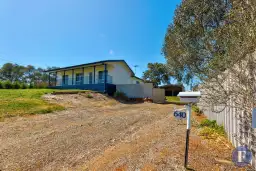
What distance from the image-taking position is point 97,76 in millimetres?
21203

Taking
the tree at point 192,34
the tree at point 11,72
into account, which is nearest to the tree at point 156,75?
the tree at point 192,34

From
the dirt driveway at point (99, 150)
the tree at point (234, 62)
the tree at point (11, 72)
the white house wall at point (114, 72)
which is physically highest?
the tree at point (11, 72)

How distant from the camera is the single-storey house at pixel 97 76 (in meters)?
19.2

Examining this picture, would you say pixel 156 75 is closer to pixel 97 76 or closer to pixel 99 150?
pixel 97 76

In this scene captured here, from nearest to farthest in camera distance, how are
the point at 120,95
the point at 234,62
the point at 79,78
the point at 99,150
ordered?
the point at 234,62
the point at 99,150
the point at 120,95
the point at 79,78

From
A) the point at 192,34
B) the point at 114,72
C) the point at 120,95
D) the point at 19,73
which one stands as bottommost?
the point at 120,95

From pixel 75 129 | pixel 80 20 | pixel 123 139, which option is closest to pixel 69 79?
pixel 80 20

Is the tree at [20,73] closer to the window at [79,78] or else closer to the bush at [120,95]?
the window at [79,78]

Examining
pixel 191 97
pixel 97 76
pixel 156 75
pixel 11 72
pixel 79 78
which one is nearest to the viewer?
pixel 191 97

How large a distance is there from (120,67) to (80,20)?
1049 cm

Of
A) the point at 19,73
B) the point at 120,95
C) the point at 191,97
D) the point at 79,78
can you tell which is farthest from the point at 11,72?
the point at 191,97

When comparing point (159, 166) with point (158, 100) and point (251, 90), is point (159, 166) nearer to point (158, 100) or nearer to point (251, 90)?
point (251, 90)

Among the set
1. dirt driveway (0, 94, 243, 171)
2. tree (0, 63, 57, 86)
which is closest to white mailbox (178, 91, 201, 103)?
dirt driveway (0, 94, 243, 171)

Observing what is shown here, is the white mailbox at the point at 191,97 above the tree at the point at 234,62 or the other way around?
the other way around
